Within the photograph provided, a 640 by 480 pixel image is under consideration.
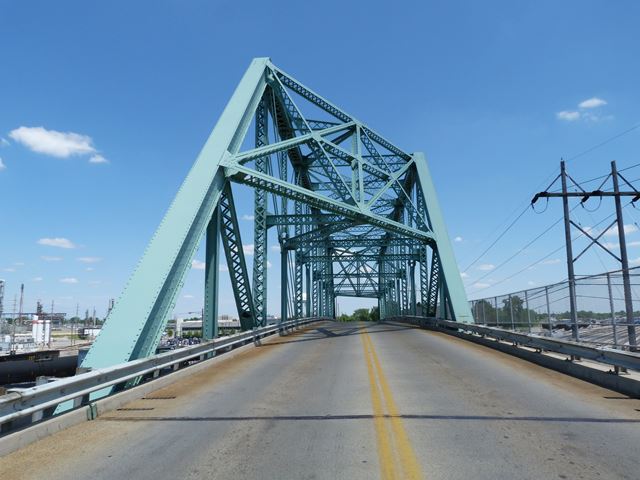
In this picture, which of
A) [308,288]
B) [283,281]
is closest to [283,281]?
[283,281]

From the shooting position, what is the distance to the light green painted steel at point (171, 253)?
9.83m

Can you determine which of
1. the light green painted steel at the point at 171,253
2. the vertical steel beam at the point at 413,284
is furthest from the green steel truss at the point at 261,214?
the vertical steel beam at the point at 413,284

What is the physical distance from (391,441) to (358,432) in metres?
0.56

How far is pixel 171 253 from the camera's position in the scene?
1201 centimetres

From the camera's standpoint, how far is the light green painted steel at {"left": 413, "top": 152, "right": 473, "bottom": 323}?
2517 cm

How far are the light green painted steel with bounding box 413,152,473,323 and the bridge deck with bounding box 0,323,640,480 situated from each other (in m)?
14.9

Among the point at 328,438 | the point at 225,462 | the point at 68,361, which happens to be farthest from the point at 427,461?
the point at 68,361

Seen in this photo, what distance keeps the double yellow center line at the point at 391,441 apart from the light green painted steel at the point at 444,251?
17.4 meters

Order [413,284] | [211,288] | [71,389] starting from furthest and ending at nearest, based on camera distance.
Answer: [413,284], [211,288], [71,389]

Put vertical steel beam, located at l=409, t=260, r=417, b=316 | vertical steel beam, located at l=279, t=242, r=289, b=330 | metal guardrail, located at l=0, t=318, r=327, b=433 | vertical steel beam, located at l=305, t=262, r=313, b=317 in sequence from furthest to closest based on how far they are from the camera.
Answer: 1. vertical steel beam, located at l=409, t=260, r=417, b=316
2. vertical steel beam, located at l=305, t=262, r=313, b=317
3. vertical steel beam, located at l=279, t=242, r=289, b=330
4. metal guardrail, located at l=0, t=318, r=327, b=433

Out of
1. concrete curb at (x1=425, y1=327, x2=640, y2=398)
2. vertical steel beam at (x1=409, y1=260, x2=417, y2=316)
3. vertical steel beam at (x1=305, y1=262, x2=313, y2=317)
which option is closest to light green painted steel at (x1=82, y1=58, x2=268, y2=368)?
concrete curb at (x1=425, y1=327, x2=640, y2=398)

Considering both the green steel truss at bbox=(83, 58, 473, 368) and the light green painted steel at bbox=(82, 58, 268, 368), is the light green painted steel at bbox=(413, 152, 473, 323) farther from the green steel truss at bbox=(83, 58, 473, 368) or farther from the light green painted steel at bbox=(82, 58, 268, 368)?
the light green painted steel at bbox=(82, 58, 268, 368)

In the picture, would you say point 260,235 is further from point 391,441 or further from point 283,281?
point 391,441

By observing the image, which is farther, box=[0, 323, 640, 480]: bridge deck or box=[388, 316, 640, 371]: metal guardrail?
box=[388, 316, 640, 371]: metal guardrail
